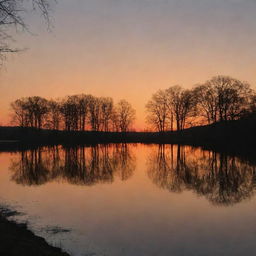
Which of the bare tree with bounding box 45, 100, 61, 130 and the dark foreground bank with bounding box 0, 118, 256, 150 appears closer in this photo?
the dark foreground bank with bounding box 0, 118, 256, 150

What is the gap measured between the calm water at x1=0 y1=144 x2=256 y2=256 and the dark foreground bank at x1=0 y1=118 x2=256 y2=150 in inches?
1250

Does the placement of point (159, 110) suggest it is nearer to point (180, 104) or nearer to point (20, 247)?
point (180, 104)

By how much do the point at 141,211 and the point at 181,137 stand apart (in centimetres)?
5859

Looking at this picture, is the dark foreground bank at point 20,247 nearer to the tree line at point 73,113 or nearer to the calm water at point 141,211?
the calm water at point 141,211

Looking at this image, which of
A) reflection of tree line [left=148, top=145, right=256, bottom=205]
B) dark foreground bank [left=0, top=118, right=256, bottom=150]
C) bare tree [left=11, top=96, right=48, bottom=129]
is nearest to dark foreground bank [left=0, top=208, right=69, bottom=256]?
reflection of tree line [left=148, top=145, right=256, bottom=205]

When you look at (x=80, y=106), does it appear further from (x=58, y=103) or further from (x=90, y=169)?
(x=90, y=169)

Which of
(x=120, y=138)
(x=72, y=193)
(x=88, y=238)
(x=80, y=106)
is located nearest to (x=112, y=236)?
(x=88, y=238)

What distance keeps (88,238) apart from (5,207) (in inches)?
241

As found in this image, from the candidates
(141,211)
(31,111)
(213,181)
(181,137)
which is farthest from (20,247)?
(31,111)

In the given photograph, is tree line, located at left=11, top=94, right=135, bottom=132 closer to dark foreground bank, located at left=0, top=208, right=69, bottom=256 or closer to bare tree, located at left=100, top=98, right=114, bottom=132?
bare tree, located at left=100, top=98, right=114, bottom=132

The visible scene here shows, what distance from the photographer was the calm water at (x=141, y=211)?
914cm

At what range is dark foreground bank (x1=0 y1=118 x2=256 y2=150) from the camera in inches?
2101

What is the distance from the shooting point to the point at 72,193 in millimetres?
17188

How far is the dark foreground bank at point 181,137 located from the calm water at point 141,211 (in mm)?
31751
